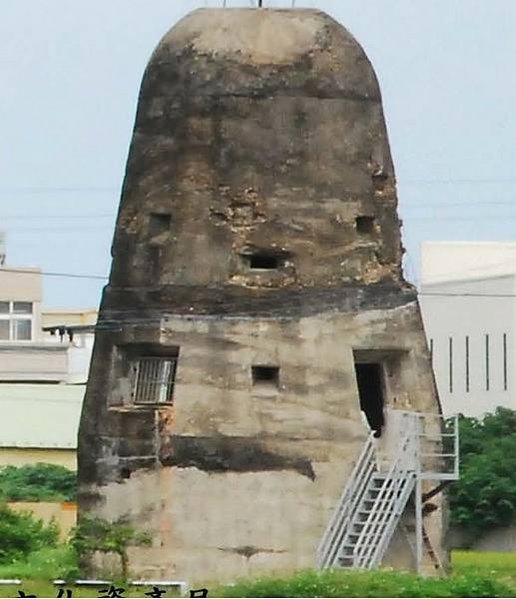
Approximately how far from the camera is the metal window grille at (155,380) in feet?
160

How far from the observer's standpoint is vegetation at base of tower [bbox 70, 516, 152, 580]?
48.0 metres

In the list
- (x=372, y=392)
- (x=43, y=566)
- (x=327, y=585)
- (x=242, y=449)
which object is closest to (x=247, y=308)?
(x=242, y=449)

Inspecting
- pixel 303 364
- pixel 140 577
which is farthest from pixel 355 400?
pixel 140 577

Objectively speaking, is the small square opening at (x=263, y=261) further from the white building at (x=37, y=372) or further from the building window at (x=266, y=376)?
the white building at (x=37, y=372)

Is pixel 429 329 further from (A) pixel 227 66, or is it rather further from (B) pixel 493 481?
(A) pixel 227 66

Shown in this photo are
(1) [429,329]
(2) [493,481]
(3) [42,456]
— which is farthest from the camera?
(1) [429,329]

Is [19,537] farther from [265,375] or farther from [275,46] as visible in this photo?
[275,46]

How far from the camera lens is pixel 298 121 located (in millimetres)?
48531

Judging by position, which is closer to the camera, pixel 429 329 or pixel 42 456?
A: pixel 42 456

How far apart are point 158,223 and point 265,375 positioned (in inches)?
107

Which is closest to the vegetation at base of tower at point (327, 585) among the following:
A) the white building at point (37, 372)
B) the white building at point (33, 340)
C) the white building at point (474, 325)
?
the white building at point (37, 372)

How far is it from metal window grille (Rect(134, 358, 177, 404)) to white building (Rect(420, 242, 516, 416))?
3938 centimetres

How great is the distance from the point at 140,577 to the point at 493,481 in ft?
96.9

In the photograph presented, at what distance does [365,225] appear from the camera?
4906 centimetres
